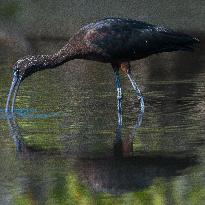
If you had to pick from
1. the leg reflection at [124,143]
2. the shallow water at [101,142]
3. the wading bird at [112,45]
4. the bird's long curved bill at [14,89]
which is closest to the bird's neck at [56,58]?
the wading bird at [112,45]

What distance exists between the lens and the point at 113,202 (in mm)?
7980

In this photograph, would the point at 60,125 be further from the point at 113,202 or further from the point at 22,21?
the point at 22,21

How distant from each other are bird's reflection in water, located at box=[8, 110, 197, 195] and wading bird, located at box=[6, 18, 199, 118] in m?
2.42

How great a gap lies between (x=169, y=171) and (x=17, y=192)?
4.95 feet

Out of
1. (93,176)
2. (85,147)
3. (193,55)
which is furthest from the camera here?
(193,55)

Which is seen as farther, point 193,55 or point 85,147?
point 193,55

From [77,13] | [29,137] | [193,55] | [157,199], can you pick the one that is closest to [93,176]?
[157,199]

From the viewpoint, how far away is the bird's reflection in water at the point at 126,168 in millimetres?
8633

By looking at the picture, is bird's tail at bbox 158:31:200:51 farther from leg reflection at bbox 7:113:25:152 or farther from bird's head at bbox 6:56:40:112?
leg reflection at bbox 7:113:25:152

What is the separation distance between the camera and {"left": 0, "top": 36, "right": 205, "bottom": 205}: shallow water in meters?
8.40

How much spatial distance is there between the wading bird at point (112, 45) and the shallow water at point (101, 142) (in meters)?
0.51

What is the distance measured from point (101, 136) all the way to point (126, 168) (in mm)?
1704

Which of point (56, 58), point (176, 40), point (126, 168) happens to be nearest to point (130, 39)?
point (176, 40)

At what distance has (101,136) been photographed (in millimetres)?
10961
